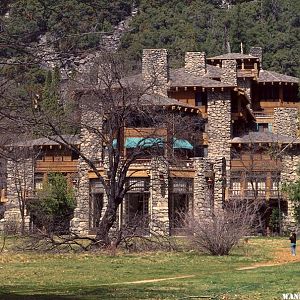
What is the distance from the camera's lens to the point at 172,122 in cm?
4153

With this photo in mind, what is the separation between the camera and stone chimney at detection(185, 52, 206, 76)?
6066 cm

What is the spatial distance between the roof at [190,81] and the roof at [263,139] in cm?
382

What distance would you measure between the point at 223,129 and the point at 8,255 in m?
27.4

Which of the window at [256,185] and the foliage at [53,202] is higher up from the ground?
the window at [256,185]

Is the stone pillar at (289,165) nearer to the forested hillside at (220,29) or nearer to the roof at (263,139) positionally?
the roof at (263,139)

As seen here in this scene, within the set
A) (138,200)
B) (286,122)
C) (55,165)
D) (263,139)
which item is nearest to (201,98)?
(263,139)

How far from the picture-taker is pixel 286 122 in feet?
201

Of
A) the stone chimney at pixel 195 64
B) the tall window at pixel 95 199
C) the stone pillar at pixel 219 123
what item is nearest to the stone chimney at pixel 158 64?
the stone pillar at pixel 219 123

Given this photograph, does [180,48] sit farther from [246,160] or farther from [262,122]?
[246,160]

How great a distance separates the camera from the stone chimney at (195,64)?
199 ft

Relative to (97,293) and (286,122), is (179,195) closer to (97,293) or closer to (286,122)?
(286,122)

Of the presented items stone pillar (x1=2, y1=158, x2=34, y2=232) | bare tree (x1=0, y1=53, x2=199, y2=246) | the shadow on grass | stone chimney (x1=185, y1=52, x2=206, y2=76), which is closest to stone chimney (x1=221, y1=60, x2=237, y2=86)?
stone chimney (x1=185, y1=52, x2=206, y2=76)

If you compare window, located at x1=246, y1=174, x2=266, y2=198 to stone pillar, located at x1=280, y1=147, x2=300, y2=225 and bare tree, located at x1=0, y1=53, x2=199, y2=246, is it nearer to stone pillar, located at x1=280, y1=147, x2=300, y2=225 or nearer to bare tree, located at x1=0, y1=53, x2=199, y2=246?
stone pillar, located at x1=280, y1=147, x2=300, y2=225

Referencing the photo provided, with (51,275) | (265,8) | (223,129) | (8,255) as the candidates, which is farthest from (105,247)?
(265,8)
